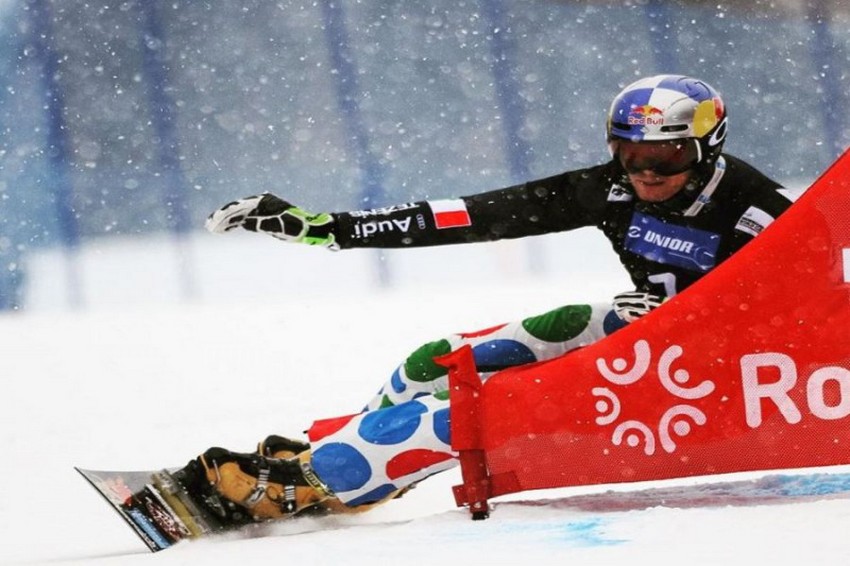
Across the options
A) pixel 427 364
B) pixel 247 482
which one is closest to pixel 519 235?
pixel 427 364

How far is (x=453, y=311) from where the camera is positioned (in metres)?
7.31

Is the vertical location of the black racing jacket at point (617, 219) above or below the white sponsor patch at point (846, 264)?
Result: above

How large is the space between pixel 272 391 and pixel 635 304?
3.07 metres

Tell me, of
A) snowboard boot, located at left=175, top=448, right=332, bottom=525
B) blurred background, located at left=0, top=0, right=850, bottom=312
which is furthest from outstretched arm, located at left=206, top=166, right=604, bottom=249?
blurred background, located at left=0, top=0, right=850, bottom=312

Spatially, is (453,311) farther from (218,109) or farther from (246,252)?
(218,109)

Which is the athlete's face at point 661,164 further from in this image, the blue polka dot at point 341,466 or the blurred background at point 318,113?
the blurred background at point 318,113

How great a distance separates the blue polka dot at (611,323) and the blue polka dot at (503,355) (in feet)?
0.66

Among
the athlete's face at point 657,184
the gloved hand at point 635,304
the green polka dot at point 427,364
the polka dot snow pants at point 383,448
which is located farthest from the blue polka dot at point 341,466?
the athlete's face at point 657,184

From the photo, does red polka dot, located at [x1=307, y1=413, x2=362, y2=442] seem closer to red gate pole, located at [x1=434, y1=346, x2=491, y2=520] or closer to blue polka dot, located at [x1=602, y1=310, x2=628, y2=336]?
red gate pole, located at [x1=434, y1=346, x2=491, y2=520]

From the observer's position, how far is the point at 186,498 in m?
3.20

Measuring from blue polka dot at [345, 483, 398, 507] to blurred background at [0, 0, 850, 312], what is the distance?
4.86m

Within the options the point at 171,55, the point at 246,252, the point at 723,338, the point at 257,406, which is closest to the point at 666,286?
the point at 723,338

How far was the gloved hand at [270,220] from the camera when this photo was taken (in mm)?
3477

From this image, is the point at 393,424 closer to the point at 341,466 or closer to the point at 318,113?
the point at 341,466
